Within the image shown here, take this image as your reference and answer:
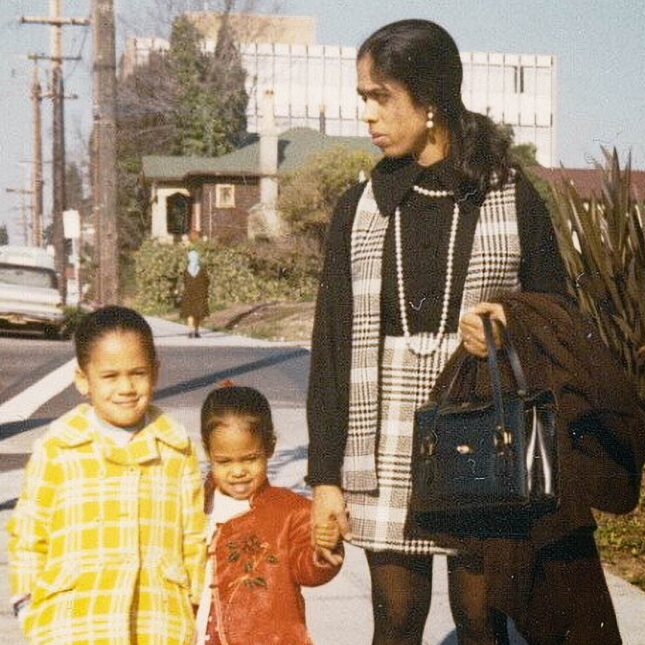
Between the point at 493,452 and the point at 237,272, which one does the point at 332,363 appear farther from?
the point at 237,272

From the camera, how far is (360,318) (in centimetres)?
332

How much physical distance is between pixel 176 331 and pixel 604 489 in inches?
1126

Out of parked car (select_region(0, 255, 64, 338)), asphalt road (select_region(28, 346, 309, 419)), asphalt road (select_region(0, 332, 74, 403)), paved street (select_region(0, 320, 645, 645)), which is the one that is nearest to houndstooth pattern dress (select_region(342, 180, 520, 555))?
paved street (select_region(0, 320, 645, 645))

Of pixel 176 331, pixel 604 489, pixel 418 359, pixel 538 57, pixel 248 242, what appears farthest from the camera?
pixel 538 57

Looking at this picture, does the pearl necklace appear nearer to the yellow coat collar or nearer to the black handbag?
the black handbag

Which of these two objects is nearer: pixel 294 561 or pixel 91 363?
pixel 91 363

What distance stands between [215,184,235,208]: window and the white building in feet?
150

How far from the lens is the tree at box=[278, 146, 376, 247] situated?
41.9 meters

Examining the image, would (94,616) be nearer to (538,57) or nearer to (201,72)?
(201,72)

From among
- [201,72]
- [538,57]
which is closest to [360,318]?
[201,72]

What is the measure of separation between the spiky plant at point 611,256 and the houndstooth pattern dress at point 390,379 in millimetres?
5518

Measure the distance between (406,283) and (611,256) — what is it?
236 inches

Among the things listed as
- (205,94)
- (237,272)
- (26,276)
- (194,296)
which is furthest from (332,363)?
(205,94)

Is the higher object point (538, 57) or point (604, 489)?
point (538, 57)
